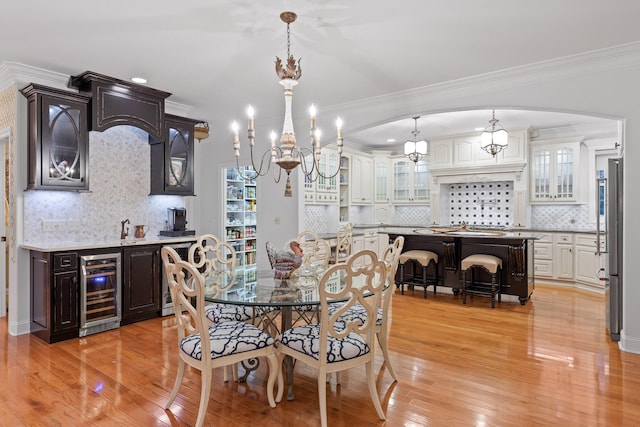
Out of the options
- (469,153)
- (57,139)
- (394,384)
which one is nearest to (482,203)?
(469,153)

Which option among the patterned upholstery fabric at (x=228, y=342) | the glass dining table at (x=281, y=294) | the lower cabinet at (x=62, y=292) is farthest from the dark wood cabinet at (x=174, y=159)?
the patterned upholstery fabric at (x=228, y=342)

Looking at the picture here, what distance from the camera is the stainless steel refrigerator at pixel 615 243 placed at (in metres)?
3.66

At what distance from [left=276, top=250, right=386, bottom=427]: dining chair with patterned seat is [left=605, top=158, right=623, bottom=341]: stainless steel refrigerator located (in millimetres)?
2754

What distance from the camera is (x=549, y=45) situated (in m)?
3.31

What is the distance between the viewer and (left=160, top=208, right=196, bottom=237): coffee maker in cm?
498

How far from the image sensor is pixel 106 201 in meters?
4.64

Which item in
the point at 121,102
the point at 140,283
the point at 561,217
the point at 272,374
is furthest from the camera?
the point at 561,217

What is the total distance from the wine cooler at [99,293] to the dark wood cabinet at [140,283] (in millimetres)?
83

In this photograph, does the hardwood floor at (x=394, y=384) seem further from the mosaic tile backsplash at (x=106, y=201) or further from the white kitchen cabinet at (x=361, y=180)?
the white kitchen cabinet at (x=361, y=180)

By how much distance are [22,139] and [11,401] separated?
8.40 ft

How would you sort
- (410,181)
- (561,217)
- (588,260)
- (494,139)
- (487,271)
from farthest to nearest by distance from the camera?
(410,181) < (561,217) < (588,260) < (494,139) < (487,271)

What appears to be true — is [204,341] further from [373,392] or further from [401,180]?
[401,180]

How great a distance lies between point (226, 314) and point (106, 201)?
2.61 metres

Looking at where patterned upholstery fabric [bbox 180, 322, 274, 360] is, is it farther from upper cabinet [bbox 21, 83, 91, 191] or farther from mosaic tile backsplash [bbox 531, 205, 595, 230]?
mosaic tile backsplash [bbox 531, 205, 595, 230]
